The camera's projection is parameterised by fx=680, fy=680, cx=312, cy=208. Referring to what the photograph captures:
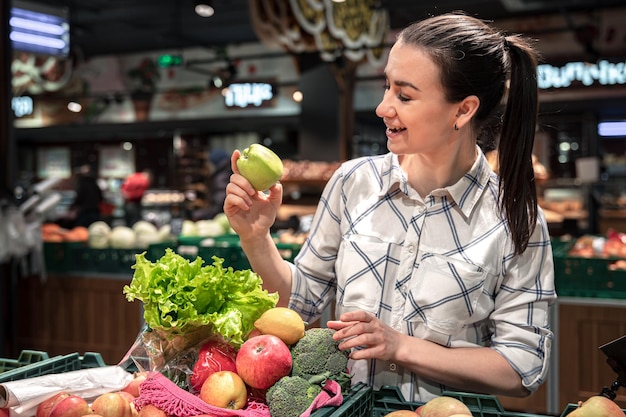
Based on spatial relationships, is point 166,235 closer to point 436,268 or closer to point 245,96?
point 436,268

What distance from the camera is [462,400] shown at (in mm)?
1379

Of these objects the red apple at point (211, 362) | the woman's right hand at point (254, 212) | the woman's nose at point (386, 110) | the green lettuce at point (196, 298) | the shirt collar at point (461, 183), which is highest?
the woman's nose at point (386, 110)

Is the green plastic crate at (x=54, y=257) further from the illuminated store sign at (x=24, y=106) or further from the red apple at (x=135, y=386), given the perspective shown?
the illuminated store sign at (x=24, y=106)

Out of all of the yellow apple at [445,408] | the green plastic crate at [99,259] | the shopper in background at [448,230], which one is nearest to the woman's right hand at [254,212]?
the shopper in background at [448,230]

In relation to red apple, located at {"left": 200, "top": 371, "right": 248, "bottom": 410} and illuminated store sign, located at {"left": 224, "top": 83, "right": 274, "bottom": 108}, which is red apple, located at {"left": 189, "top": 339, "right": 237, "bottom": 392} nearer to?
red apple, located at {"left": 200, "top": 371, "right": 248, "bottom": 410}

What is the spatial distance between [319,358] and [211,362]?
0.70 feet

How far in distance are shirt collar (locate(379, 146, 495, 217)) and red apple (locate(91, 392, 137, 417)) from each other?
0.86 meters

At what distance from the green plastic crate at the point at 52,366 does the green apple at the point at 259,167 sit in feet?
1.90

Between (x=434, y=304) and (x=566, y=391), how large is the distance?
2738 millimetres

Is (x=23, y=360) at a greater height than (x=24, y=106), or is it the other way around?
(x=24, y=106)

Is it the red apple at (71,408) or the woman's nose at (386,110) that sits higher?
the woman's nose at (386,110)

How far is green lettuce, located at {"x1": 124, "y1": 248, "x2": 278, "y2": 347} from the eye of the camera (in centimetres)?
134

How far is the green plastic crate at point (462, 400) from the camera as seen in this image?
1.35m

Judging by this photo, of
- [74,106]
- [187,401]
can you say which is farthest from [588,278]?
[74,106]
